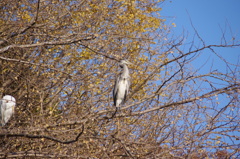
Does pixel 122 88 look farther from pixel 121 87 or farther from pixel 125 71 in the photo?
pixel 125 71

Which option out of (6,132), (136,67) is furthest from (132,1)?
(6,132)

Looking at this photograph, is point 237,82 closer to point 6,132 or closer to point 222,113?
point 222,113

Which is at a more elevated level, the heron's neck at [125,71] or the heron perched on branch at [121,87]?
the heron's neck at [125,71]

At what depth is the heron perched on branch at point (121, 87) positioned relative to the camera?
7.80 meters

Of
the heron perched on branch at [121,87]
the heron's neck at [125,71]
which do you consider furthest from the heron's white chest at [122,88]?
the heron's neck at [125,71]

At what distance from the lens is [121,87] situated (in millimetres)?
7910

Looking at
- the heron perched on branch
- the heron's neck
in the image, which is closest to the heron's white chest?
the heron perched on branch

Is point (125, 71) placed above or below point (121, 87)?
above

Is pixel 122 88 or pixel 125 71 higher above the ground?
pixel 125 71

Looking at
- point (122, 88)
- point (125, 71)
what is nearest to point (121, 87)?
point (122, 88)

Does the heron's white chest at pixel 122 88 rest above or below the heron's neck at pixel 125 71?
below

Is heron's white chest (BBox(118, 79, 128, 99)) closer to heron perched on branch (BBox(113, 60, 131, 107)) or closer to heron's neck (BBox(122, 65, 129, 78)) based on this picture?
heron perched on branch (BBox(113, 60, 131, 107))

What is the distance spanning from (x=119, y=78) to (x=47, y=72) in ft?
5.09

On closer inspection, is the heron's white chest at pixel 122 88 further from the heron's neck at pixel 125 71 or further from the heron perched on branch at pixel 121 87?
the heron's neck at pixel 125 71
